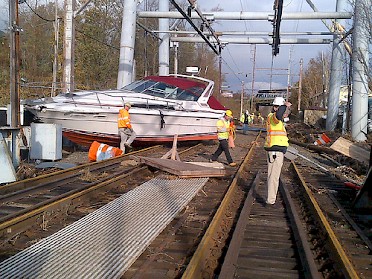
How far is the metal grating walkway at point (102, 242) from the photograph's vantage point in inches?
184

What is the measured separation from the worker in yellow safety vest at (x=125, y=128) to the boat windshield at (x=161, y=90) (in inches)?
131

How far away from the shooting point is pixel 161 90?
1844cm

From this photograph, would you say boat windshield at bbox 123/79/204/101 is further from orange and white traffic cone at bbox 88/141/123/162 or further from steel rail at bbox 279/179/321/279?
steel rail at bbox 279/179/321/279

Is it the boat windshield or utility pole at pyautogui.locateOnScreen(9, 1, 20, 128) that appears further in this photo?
the boat windshield

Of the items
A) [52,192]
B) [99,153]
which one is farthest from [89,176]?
[99,153]

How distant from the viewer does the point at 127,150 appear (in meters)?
17.0

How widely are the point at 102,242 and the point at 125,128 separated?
9411 mm

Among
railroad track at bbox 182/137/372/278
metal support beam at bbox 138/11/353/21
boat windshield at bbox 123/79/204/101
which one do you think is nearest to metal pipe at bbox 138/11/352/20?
metal support beam at bbox 138/11/353/21

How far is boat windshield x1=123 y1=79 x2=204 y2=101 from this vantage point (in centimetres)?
1825

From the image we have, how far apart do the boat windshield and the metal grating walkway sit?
10131mm

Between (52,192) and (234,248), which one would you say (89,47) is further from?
(234,248)

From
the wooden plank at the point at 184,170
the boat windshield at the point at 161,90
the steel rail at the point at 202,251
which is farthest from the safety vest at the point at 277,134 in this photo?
the boat windshield at the point at 161,90

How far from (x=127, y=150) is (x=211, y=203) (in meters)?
8.89

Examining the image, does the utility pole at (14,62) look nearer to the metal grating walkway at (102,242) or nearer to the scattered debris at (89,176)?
the scattered debris at (89,176)
